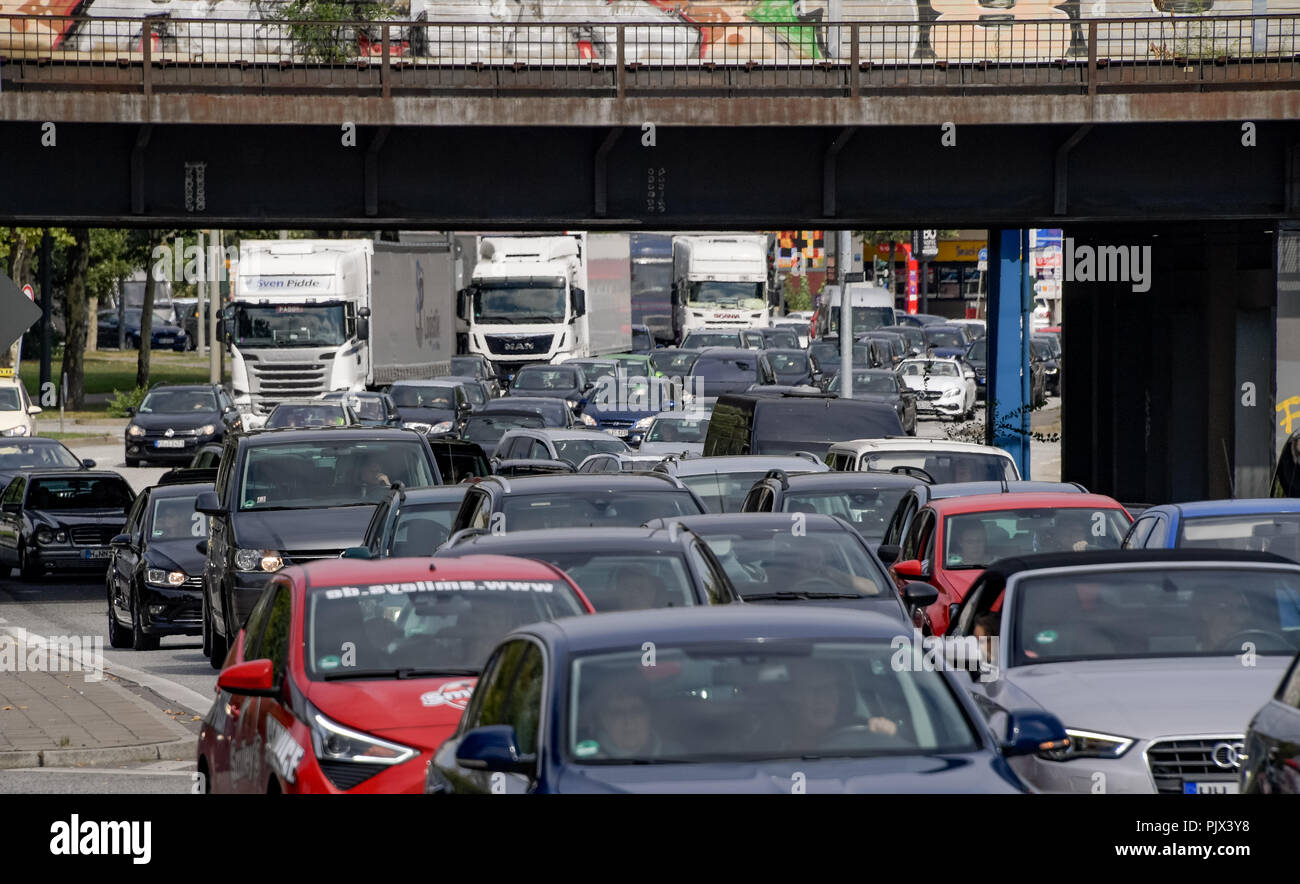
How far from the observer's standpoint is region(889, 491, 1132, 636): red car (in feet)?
50.1

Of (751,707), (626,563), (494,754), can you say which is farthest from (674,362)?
(494,754)

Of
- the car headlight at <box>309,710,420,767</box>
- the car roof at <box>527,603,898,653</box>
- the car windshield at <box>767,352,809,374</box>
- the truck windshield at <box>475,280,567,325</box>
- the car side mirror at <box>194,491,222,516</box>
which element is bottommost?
the car windshield at <box>767,352,809,374</box>

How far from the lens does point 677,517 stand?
14.3 m

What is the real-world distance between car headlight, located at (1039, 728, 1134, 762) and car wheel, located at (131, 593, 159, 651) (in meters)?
14.2

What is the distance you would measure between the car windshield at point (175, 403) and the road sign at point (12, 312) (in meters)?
33.8

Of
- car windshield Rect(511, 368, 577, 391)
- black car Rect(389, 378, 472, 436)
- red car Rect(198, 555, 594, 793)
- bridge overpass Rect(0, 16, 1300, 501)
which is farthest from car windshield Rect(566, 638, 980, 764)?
car windshield Rect(511, 368, 577, 391)

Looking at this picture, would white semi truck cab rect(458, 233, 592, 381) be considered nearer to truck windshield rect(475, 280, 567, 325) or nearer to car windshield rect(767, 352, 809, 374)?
truck windshield rect(475, 280, 567, 325)

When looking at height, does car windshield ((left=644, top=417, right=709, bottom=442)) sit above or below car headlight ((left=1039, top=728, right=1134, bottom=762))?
below

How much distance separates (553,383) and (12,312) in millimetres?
32595

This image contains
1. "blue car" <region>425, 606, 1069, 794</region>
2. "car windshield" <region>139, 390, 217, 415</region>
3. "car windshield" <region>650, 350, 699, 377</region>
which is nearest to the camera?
"blue car" <region>425, 606, 1069, 794</region>

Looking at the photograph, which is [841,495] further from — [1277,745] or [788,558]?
[1277,745]
